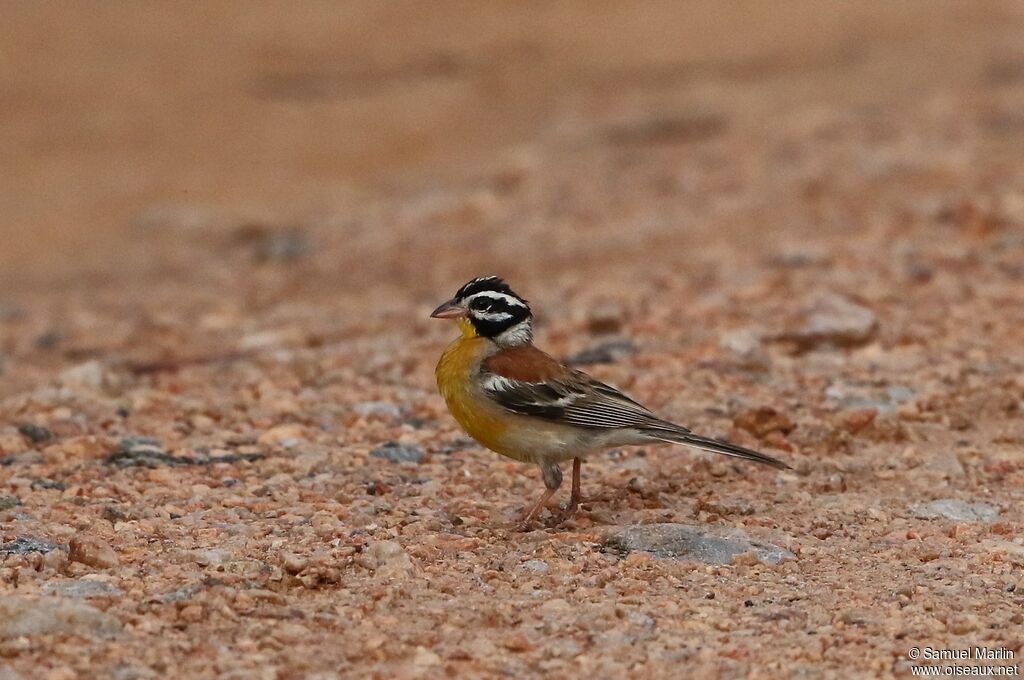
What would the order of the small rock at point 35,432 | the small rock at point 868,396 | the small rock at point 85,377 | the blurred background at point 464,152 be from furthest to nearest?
the blurred background at point 464,152, the small rock at point 85,377, the small rock at point 868,396, the small rock at point 35,432

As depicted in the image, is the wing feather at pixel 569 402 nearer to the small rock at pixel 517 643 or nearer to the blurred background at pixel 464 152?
the small rock at pixel 517 643

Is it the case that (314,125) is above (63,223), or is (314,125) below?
above

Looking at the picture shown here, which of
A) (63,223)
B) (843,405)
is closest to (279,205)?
(63,223)

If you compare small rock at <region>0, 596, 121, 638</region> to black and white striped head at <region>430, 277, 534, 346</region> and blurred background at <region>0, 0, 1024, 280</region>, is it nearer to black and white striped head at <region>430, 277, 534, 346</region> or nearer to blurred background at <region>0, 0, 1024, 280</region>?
black and white striped head at <region>430, 277, 534, 346</region>

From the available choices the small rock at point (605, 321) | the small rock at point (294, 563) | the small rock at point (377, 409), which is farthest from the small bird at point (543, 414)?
the small rock at point (605, 321)

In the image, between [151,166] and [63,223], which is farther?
[151,166]

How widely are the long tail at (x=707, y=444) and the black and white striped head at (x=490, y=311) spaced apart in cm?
103

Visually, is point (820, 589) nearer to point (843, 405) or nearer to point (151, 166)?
point (843, 405)

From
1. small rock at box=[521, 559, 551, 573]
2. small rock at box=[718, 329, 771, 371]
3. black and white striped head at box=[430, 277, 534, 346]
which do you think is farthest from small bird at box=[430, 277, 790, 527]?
small rock at box=[718, 329, 771, 371]

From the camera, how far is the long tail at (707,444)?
6.51m

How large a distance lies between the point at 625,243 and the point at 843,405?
219 inches

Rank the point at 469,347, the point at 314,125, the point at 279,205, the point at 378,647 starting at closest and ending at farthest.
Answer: the point at 378,647 → the point at 469,347 → the point at 279,205 → the point at 314,125

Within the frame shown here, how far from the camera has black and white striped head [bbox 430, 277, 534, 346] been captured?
7.40m

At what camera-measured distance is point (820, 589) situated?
5797 mm
